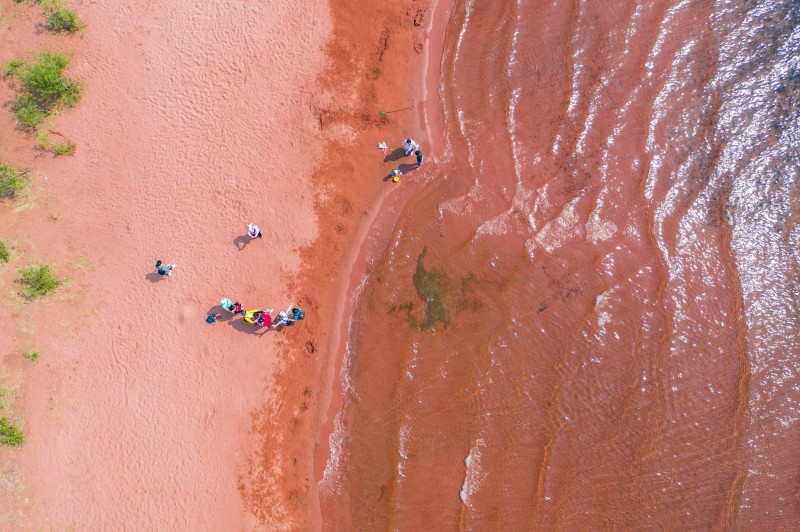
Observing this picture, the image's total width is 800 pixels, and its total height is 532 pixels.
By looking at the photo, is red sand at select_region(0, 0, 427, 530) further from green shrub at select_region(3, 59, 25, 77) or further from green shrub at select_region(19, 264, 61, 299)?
green shrub at select_region(3, 59, 25, 77)

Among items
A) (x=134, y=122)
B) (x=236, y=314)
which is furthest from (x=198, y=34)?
(x=236, y=314)

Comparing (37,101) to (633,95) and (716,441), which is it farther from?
(716,441)

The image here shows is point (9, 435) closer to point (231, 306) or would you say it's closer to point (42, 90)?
point (231, 306)

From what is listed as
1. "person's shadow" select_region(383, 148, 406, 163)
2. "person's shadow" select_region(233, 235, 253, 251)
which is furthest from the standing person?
"person's shadow" select_region(383, 148, 406, 163)

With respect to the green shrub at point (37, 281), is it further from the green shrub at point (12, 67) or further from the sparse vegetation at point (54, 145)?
the green shrub at point (12, 67)

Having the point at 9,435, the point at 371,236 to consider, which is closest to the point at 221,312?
the point at 371,236

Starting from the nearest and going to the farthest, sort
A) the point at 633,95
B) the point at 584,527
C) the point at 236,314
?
the point at 584,527 < the point at 236,314 < the point at 633,95
